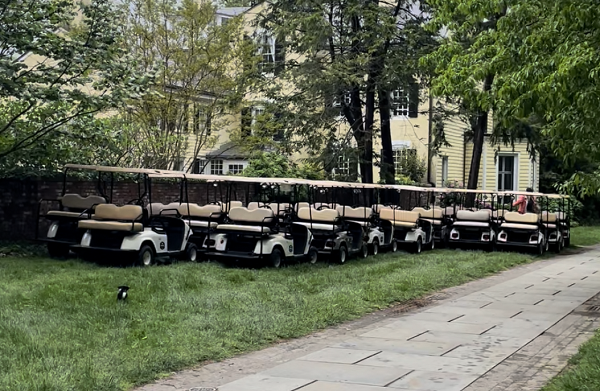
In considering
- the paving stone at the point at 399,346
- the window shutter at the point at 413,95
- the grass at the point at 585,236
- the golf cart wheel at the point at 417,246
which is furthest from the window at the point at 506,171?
the paving stone at the point at 399,346

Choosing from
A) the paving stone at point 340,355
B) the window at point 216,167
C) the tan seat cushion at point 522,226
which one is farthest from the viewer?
the window at point 216,167

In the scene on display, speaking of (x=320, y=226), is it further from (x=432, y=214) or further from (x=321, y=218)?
(x=432, y=214)

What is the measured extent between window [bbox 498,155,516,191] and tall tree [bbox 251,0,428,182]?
1448 cm

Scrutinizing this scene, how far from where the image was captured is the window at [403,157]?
34.1 metres

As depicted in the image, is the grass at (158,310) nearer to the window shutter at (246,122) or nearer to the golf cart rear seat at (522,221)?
the golf cart rear seat at (522,221)

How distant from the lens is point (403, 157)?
34406mm

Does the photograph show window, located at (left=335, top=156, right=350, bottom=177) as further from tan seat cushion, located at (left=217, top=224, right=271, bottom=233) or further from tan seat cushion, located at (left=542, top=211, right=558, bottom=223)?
tan seat cushion, located at (left=217, top=224, right=271, bottom=233)

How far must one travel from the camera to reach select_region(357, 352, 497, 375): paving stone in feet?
26.7

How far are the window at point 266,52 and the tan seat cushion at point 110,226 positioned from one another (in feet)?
39.7

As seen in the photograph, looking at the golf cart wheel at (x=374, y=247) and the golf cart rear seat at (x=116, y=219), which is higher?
the golf cart rear seat at (x=116, y=219)

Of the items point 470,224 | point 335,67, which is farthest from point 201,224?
point 470,224

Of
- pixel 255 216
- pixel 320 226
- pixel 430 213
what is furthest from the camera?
pixel 430 213

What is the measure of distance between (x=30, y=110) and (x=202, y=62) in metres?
8.46

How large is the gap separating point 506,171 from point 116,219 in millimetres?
28476
